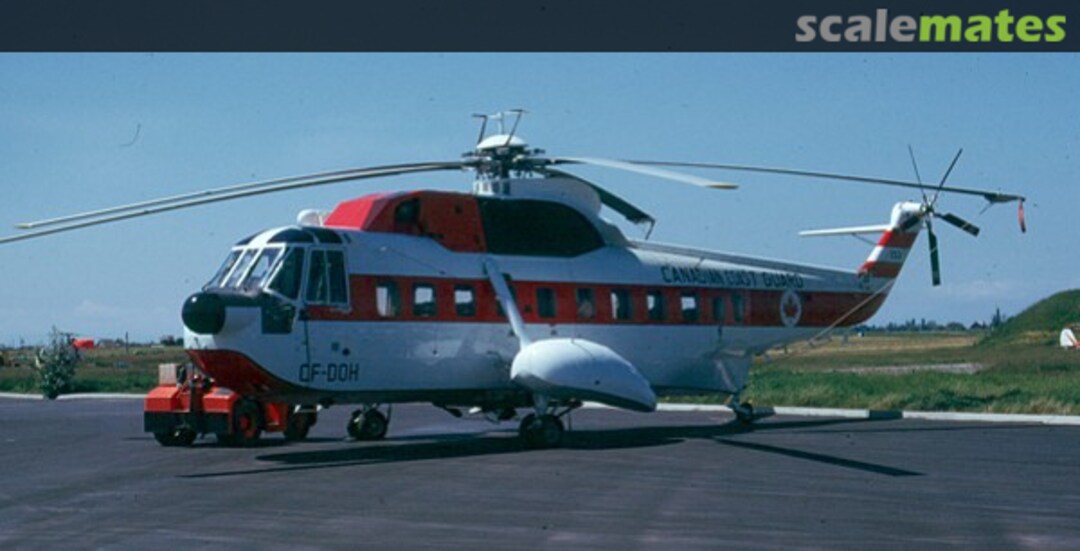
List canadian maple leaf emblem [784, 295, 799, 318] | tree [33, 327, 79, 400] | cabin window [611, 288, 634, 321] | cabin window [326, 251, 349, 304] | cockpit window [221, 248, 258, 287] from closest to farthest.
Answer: cockpit window [221, 248, 258, 287] < cabin window [326, 251, 349, 304] < cabin window [611, 288, 634, 321] < canadian maple leaf emblem [784, 295, 799, 318] < tree [33, 327, 79, 400]

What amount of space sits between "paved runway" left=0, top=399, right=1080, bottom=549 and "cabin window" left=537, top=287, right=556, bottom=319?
2296 mm

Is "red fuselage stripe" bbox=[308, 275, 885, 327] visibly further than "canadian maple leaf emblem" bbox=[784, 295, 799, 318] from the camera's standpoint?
No

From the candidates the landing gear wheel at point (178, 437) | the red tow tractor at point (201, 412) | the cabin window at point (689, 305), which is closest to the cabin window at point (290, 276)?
the red tow tractor at point (201, 412)

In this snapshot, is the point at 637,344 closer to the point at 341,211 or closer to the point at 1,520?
the point at 341,211

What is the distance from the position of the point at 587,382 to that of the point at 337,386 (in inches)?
153

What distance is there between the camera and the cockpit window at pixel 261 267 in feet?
60.2

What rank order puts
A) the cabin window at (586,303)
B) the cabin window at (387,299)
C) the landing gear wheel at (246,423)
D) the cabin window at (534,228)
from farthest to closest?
the cabin window at (586,303), the cabin window at (534,228), the landing gear wheel at (246,423), the cabin window at (387,299)

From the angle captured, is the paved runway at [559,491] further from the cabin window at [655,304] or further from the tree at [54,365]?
the tree at [54,365]

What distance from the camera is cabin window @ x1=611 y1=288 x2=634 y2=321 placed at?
73.9ft

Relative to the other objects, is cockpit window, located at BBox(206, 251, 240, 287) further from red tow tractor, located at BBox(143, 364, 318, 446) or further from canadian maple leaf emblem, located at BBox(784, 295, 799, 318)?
canadian maple leaf emblem, located at BBox(784, 295, 799, 318)

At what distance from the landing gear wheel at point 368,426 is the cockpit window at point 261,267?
4.52 meters

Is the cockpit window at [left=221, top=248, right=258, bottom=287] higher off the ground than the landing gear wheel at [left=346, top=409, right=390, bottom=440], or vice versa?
the cockpit window at [left=221, top=248, right=258, bottom=287]

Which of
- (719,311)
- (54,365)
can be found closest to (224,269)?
(719,311)

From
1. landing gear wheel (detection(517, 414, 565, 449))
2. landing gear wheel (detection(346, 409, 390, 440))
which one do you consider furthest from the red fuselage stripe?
landing gear wheel (detection(346, 409, 390, 440))
